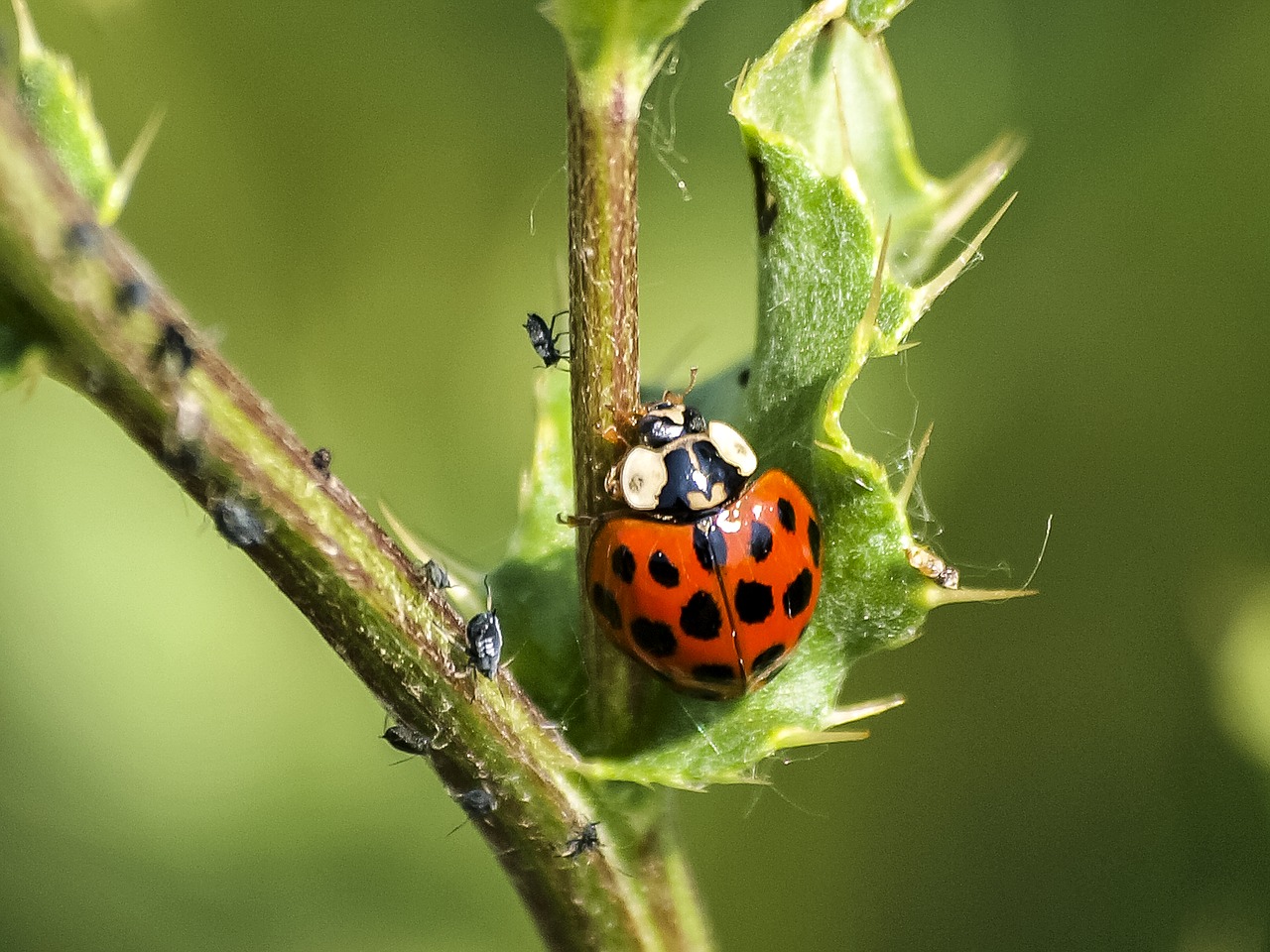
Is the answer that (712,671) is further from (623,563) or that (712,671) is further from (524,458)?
(524,458)

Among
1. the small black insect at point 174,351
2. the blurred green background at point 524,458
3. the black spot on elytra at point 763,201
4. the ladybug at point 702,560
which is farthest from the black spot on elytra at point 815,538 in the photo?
the blurred green background at point 524,458

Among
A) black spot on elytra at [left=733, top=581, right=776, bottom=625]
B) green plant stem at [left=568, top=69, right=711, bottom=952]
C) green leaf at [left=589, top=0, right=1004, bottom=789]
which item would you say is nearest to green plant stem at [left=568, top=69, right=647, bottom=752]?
green plant stem at [left=568, top=69, right=711, bottom=952]

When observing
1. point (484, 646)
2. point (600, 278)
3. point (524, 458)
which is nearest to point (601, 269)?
point (600, 278)

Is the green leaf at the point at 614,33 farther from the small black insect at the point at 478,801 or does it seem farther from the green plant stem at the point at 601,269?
the small black insect at the point at 478,801

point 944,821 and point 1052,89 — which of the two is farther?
point 1052,89

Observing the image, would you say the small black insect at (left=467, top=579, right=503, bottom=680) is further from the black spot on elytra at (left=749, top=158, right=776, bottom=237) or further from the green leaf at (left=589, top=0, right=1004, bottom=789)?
the black spot on elytra at (left=749, top=158, right=776, bottom=237)

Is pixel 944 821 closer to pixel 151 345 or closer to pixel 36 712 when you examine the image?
pixel 36 712

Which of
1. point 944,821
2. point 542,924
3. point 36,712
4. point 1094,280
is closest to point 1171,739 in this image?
point 944,821
